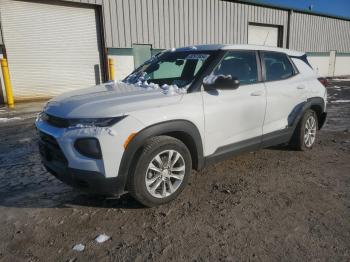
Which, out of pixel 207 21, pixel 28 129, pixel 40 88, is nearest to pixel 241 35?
pixel 207 21

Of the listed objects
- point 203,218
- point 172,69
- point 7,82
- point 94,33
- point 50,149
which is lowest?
point 203,218

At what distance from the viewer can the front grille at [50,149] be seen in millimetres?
2935

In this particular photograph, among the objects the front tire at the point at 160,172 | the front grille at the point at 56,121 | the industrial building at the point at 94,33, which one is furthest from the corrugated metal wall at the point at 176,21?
the front tire at the point at 160,172

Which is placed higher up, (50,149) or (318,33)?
(318,33)

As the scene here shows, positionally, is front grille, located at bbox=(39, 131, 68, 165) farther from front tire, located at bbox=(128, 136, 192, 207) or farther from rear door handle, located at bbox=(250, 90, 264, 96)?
rear door handle, located at bbox=(250, 90, 264, 96)

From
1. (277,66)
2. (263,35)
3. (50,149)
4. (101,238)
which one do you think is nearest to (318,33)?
(263,35)

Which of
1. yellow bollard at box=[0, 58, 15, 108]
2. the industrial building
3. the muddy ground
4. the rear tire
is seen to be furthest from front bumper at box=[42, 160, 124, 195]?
the industrial building

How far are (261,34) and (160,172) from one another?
18.9m

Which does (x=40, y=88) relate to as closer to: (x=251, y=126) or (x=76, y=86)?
(x=76, y=86)

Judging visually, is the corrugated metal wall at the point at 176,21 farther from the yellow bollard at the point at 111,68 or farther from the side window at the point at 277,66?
the side window at the point at 277,66

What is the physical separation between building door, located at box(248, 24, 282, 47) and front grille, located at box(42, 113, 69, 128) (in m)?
17.5

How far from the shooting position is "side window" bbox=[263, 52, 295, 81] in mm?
4298

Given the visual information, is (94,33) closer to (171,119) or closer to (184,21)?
(184,21)

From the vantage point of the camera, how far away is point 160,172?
3199 millimetres
